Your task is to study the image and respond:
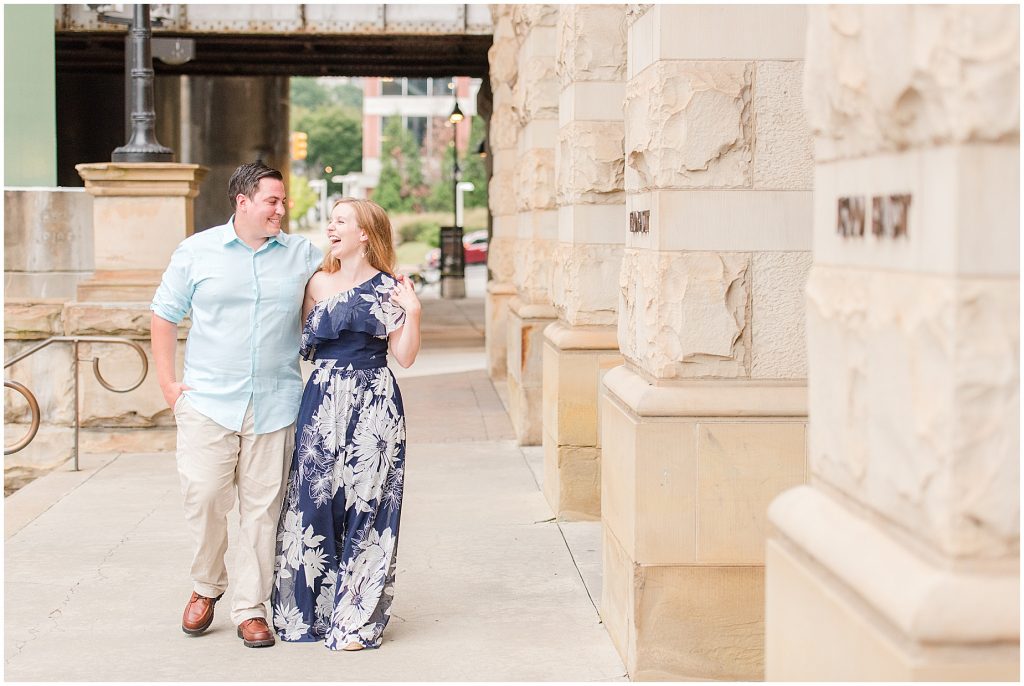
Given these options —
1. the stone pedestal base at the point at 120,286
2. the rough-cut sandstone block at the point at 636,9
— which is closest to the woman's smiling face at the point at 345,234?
the rough-cut sandstone block at the point at 636,9

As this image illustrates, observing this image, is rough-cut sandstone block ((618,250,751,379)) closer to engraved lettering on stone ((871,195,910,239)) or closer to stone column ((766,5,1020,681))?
stone column ((766,5,1020,681))

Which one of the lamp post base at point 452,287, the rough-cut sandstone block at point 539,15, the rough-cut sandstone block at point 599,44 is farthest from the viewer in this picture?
the lamp post base at point 452,287

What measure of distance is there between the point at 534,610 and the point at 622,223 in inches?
102

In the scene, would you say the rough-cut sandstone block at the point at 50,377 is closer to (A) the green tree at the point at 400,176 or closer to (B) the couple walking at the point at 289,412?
(B) the couple walking at the point at 289,412

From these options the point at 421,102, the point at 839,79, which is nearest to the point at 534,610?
the point at 839,79

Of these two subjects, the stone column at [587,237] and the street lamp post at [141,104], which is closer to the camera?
the stone column at [587,237]

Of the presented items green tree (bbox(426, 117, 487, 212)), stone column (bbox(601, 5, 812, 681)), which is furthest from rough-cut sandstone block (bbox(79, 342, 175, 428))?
green tree (bbox(426, 117, 487, 212))

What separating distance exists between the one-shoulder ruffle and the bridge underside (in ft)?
47.3

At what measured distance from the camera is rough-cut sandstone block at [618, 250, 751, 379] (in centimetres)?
511

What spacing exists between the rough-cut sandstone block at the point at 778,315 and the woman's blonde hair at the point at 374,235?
1.45 metres

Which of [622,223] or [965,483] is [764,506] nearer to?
[965,483]

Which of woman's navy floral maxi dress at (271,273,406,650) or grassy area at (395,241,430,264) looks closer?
woman's navy floral maxi dress at (271,273,406,650)

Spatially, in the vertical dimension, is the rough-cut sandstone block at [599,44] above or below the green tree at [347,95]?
below

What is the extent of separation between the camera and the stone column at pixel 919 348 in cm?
246
